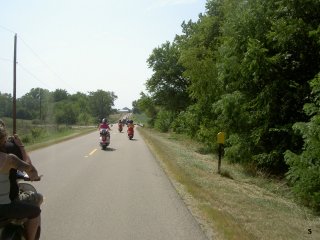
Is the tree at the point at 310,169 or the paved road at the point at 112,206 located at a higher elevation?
the tree at the point at 310,169

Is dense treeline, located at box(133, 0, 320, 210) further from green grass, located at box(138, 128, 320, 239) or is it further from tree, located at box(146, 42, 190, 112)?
tree, located at box(146, 42, 190, 112)

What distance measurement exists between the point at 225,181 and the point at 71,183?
516 cm

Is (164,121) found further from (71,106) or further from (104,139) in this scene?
(71,106)

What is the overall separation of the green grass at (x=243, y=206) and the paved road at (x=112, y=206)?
385 millimetres

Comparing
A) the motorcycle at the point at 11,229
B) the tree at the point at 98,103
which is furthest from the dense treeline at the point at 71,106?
the motorcycle at the point at 11,229

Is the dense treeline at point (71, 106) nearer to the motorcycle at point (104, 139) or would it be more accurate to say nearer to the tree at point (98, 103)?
the tree at point (98, 103)

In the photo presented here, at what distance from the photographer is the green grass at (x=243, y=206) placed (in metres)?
7.68

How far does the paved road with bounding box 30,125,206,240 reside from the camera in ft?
23.9

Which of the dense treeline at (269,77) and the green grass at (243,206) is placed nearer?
the green grass at (243,206)

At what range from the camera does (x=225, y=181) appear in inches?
576

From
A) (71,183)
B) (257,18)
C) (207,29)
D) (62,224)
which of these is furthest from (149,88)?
(62,224)

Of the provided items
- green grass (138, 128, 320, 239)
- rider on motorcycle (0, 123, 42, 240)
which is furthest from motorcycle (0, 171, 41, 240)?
green grass (138, 128, 320, 239)

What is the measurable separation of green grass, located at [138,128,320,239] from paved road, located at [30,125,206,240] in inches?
15.2

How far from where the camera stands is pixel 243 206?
10.1 m
